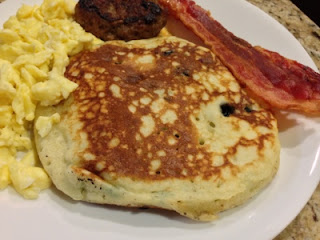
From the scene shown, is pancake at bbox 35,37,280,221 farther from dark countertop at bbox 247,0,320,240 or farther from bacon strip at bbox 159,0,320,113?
dark countertop at bbox 247,0,320,240

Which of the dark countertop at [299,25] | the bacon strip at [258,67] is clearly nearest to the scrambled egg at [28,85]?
the bacon strip at [258,67]

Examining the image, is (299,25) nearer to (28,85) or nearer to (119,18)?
(119,18)

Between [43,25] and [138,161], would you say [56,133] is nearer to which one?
[138,161]

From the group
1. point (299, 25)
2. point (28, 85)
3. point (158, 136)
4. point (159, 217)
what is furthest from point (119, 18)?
point (299, 25)

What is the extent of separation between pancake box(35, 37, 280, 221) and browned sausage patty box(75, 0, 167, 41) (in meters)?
0.12

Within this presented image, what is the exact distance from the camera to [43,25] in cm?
182

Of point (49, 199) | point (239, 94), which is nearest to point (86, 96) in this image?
point (49, 199)

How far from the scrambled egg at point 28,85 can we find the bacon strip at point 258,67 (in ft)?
1.85

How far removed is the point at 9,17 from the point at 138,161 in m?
1.15

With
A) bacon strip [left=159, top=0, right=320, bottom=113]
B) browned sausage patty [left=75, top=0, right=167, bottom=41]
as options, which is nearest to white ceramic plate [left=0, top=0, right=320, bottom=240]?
bacon strip [left=159, top=0, right=320, bottom=113]

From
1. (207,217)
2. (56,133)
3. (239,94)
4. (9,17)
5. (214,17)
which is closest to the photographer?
(207,217)

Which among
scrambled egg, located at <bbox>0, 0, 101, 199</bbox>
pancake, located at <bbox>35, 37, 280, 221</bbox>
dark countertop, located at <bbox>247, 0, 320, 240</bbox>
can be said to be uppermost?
dark countertop, located at <bbox>247, 0, 320, 240</bbox>

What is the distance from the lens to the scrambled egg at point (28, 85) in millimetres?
1458

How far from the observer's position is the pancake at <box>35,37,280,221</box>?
1391mm
